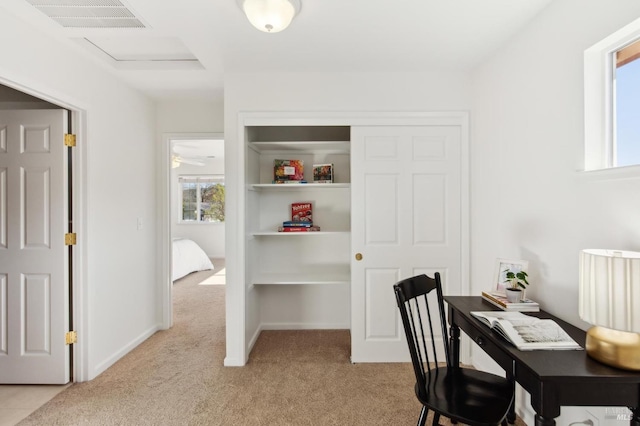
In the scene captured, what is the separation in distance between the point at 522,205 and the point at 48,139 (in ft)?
11.1

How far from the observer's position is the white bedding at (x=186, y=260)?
5754 mm

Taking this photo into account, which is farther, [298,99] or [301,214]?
[301,214]

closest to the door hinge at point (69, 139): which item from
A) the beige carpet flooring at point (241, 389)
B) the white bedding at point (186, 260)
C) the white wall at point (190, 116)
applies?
the white wall at point (190, 116)

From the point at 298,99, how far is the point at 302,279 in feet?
5.46

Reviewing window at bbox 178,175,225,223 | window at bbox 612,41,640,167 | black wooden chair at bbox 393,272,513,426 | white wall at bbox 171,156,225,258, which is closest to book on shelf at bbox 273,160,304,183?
black wooden chair at bbox 393,272,513,426

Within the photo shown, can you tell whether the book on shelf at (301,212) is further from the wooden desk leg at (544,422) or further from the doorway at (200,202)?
the doorway at (200,202)

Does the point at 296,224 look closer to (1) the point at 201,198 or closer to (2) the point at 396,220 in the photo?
(2) the point at 396,220

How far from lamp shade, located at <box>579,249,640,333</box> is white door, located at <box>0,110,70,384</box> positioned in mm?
3126

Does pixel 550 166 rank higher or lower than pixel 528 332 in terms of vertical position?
higher

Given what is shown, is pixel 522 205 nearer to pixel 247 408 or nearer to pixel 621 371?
pixel 621 371

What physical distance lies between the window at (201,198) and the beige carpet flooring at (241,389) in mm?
5397

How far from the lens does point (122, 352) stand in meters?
2.88

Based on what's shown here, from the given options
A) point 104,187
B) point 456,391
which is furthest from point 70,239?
point 456,391

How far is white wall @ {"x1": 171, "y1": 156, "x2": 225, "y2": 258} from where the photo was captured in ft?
26.7
